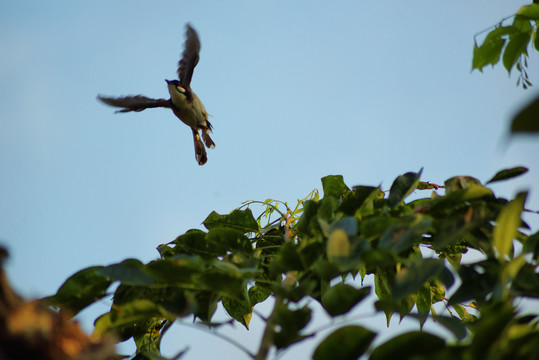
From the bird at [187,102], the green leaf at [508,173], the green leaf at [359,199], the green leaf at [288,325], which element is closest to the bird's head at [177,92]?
the bird at [187,102]

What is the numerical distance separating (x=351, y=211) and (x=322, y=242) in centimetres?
15

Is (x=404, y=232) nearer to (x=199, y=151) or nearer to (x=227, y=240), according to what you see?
(x=227, y=240)

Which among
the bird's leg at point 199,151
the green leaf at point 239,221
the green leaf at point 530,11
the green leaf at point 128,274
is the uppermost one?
the bird's leg at point 199,151

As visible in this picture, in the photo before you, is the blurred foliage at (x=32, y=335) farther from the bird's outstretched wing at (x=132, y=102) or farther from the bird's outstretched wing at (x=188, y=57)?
the bird's outstretched wing at (x=188, y=57)

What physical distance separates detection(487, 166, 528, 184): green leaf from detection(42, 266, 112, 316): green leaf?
60 cm

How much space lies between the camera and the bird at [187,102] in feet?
9.24

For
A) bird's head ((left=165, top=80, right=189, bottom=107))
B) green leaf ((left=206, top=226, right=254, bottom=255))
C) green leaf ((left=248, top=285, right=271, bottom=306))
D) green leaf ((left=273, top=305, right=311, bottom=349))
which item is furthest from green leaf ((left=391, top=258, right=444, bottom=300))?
bird's head ((left=165, top=80, right=189, bottom=107))

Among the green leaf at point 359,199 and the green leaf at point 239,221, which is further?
the green leaf at point 239,221

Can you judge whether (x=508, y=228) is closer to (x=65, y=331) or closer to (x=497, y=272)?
(x=497, y=272)

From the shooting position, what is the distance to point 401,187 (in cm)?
85

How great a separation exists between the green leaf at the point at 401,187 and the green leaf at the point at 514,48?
0.71 metres

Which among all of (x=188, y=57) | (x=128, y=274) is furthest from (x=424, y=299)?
(x=188, y=57)

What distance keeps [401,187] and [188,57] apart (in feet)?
7.84

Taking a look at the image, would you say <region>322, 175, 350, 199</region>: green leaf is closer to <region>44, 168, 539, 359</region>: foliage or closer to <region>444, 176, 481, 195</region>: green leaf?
<region>44, 168, 539, 359</region>: foliage
